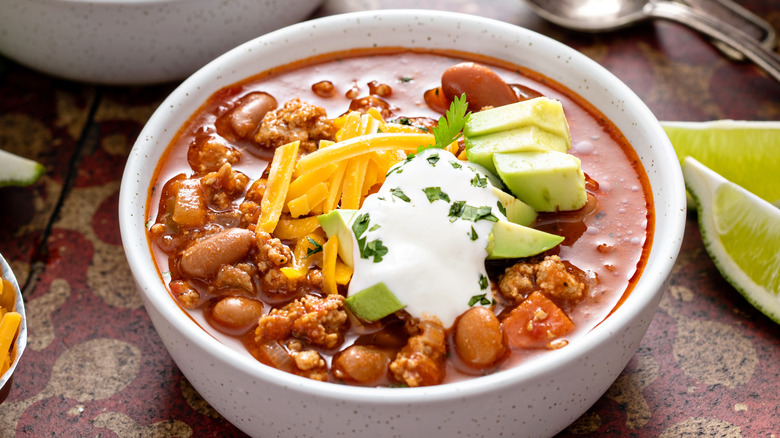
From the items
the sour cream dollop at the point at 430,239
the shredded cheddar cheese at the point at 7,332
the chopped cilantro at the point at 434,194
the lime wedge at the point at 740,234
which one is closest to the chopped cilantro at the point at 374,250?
the sour cream dollop at the point at 430,239

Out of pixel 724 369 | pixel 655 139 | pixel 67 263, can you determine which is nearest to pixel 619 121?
pixel 655 139

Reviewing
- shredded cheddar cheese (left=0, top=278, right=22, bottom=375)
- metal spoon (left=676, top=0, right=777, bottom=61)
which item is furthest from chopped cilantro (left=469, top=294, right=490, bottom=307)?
metal spoon (left=676, top=0, right=777, bottom=61)

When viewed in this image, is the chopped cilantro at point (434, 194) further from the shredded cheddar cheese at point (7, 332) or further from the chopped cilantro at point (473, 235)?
the shredded cheddar cheese at point (7, 332)

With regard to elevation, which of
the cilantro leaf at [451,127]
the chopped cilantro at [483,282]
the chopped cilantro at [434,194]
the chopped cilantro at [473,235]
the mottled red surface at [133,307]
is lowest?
the mottled red surface at [133,307]

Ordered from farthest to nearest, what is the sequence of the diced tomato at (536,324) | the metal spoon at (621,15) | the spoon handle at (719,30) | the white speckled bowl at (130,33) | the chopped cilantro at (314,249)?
the metal spoon at (621,15)
the spoon handle at (719,30)
the white speckled bowl at (130,33)
the chopped cilantro at (314,249)
the diced tomato at (536,324)

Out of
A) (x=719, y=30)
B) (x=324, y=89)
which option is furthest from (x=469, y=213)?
(x=719, y=30)

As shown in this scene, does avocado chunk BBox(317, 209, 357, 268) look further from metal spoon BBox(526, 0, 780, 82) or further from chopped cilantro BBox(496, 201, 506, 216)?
metal spoon BBox(526, 0, 780, 82)
